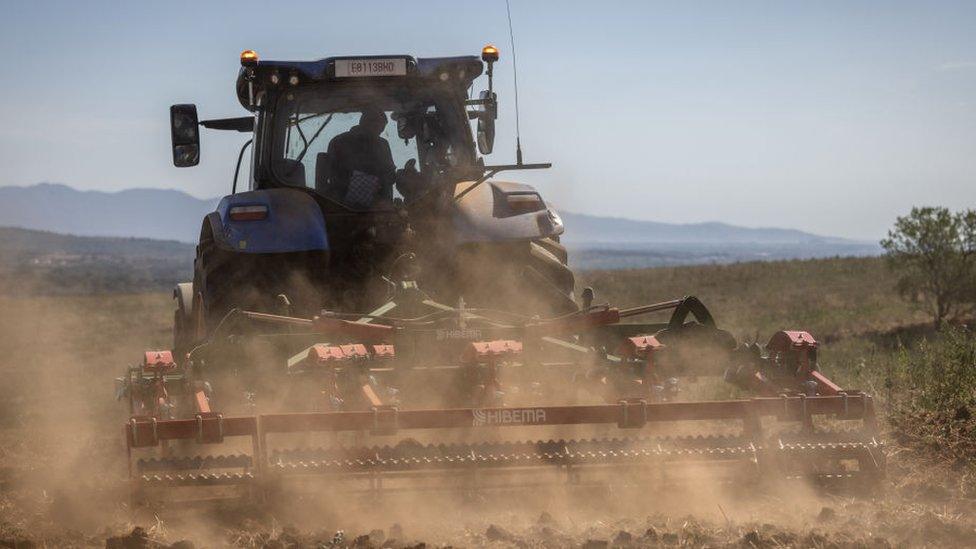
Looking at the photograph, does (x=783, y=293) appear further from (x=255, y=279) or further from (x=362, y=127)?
(x=255, y=279)

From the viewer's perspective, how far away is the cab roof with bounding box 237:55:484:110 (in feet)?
25.8

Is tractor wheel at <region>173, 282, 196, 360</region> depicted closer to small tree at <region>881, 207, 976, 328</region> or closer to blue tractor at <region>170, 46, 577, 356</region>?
blue tractor at <region>170, 46, 577, 356</region>

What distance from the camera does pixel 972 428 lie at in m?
7.44

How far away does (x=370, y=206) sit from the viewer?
306 inches

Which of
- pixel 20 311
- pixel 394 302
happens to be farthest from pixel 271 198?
pixel 20 311

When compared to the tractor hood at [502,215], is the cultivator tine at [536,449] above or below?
below

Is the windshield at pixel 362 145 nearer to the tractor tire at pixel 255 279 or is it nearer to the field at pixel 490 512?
the tractor tire at pixel 255 279

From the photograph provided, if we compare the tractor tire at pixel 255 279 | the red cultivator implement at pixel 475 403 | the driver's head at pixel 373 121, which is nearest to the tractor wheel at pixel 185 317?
the tractor tire at pixel 255 279

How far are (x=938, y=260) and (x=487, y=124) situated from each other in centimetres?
1406

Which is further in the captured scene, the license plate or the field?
the license plate

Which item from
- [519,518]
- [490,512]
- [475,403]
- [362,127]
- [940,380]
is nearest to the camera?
[519,518]

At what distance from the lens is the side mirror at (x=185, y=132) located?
802 centimetres

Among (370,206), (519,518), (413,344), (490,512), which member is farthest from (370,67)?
(519,518)

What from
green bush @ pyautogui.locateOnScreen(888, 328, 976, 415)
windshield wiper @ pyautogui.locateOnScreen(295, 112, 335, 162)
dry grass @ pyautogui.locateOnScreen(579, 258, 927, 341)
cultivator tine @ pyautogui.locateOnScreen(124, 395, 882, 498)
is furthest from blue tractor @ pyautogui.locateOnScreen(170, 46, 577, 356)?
dry grass @ pyautogui.locateOnScreen(579, 258, 927, 341)
